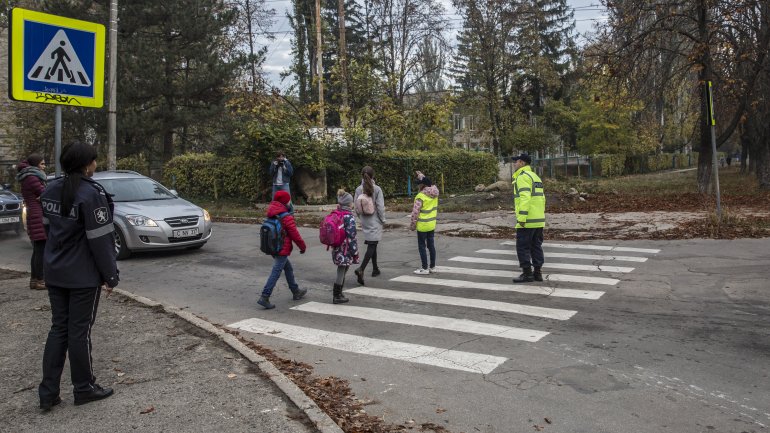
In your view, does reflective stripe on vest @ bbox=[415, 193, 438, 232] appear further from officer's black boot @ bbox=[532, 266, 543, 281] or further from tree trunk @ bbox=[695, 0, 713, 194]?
tree trunk @ bbox=[695, 0, 713, 194]

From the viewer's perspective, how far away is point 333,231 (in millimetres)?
7852

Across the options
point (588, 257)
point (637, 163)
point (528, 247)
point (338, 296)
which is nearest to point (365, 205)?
point (338, 296)

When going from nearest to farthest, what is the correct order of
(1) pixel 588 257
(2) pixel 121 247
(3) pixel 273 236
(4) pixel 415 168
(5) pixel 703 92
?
(3) pixel 273 236 → (1) pixel 588 257 → (2) pixel 121 247 → (5) pixel 703 92 → (4) pixel 415 168

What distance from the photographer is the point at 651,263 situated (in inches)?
401

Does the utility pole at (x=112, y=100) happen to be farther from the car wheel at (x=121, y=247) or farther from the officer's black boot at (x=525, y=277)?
the officer's black boot at (x=525, y=277)

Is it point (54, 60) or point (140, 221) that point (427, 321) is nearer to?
point (54, 60)

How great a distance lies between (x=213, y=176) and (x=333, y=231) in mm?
19663

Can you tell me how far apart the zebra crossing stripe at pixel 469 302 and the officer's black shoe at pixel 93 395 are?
13.8ft

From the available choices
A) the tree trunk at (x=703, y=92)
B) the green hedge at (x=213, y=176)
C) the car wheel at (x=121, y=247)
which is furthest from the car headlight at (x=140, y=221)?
the tree trunk at (x=703, y=92)

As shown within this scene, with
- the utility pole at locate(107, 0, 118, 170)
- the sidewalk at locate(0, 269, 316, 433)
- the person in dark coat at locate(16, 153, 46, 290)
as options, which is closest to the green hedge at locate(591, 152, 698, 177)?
the utility pole at locate(107, 0, 118, 170)

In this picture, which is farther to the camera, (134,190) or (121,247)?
(134,190)

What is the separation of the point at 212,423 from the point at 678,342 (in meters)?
4.40

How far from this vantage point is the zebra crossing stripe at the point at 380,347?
18.1 ft

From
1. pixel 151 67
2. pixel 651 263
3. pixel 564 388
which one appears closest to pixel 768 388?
pixel 564 388
